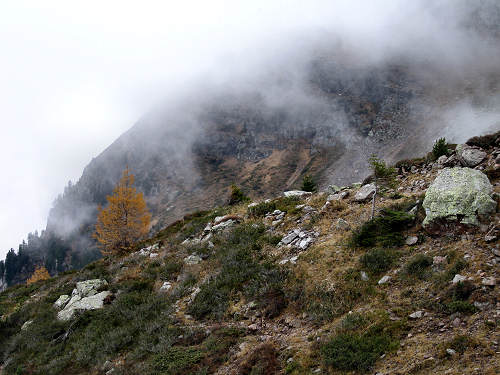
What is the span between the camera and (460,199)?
8.96 metres

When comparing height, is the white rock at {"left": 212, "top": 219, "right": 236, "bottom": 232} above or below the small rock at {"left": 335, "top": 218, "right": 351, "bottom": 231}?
above

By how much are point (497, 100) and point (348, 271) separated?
123993 millimetres

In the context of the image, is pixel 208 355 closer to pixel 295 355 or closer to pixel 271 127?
pixel 295 355

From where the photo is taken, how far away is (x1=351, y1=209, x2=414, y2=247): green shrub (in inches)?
407

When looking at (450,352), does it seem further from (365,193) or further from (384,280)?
(365,193)

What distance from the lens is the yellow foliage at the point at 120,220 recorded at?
2783 cm

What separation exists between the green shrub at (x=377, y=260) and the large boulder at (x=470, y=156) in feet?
21.3

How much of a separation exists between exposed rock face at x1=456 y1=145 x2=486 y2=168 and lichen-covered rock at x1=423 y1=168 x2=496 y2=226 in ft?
10.0

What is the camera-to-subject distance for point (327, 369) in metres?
6.38

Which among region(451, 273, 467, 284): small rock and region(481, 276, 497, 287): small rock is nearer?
region(481, 276, 497, 287): small rock

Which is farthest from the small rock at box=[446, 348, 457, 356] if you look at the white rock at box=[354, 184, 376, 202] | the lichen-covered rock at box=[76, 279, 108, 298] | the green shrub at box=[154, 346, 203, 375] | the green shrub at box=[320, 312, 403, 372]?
the lichen-covered rock at box=[76, 279, 108, 298]

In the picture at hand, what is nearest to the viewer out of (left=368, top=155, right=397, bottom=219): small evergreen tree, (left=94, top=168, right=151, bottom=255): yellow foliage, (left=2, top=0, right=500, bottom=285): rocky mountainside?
(left=368, top=155, right=397, bottom=219): small evergreen tree

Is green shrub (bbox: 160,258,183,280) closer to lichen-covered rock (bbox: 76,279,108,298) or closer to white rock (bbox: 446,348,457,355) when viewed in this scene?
lichen-covered rock (bbox: 76,279,108,298)

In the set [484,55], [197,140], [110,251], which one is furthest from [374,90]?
[110,251]
